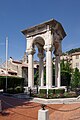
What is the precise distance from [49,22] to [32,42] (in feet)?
13.6

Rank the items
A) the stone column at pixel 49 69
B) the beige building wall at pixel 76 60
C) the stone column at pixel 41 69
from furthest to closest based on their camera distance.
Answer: the beige building wall at pixel 76 60
the stone column at pixel 41 69
the stone column at pixel 49 69

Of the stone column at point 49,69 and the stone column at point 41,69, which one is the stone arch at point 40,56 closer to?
the stone column at point 41,69

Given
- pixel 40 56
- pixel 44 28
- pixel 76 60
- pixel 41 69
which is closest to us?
pixel 44 28

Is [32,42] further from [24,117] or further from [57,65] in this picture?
→ [24,117]

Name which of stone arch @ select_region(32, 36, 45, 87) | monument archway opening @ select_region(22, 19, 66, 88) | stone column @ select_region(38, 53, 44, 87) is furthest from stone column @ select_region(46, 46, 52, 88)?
stone column @ select_region(38, 53, 44, 87)

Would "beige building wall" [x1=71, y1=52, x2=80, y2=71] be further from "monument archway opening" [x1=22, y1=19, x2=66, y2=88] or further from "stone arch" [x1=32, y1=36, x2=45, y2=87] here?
"stone arch" [x1=32, y1=36, x2=45, y2=87]

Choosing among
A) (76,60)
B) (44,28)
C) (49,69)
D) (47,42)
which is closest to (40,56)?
(47,42)

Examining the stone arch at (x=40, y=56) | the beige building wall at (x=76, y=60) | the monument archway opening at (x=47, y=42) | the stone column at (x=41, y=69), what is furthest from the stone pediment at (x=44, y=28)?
the beige building wall at (x=76, y=60)

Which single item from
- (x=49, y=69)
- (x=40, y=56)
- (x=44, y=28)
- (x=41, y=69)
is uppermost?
(x=44, y=28)

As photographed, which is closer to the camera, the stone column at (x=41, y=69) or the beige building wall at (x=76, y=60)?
the stone column at (x=41, y=69)

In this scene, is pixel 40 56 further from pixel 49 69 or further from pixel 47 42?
pixel 49 69

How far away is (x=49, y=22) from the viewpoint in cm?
2553

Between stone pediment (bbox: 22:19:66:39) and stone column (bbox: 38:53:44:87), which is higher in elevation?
stone pediment (bbox: 22:19:66:39)

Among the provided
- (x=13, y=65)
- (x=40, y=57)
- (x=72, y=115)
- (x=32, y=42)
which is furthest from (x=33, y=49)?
(x=13, y=65)
